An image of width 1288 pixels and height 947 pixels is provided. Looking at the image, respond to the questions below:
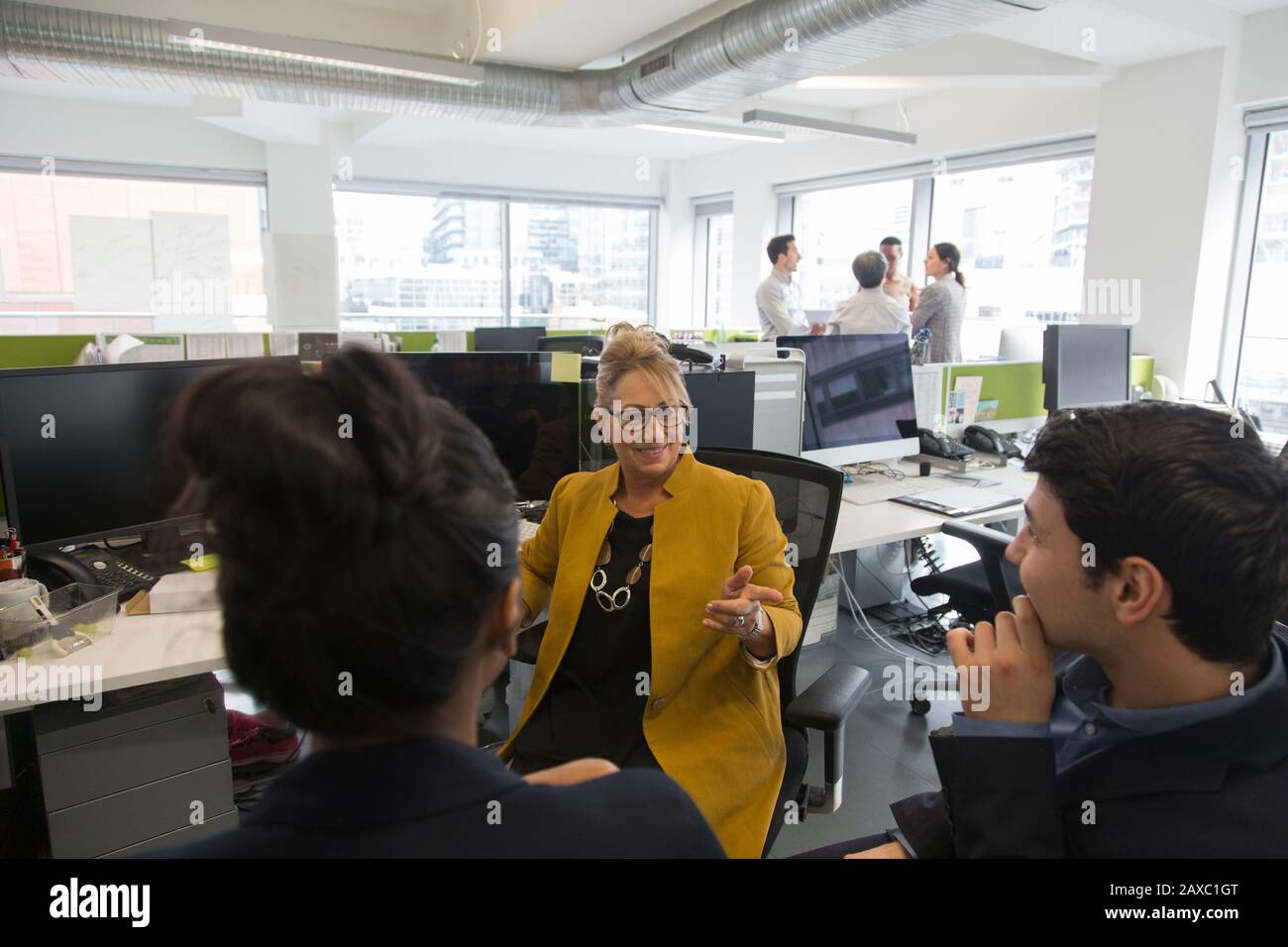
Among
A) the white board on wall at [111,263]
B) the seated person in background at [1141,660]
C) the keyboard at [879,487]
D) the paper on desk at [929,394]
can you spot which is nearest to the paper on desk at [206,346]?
the keyboard at [879,487]

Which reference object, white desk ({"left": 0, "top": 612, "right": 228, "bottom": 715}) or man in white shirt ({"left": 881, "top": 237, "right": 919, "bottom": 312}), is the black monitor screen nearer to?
white desk ({"left": 0, "top": 612, "right": 228, "bottom": 715})

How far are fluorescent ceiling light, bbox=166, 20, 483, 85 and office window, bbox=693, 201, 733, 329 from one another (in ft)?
16.0

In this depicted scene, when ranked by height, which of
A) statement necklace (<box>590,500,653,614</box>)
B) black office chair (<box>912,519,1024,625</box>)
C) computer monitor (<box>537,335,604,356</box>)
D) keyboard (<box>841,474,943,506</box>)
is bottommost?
black office chair (<box>912,519,1024,625</box>)

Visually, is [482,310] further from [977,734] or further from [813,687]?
[977,734]

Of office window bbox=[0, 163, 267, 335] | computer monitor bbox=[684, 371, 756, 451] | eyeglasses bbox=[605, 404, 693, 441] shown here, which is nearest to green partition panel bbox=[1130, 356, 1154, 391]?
computer monitor bbox=[684, 371, 756, 451]

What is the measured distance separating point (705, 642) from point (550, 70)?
4703 mm

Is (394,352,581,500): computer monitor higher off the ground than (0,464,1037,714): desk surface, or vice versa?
(394,352,581,500): computer monitor

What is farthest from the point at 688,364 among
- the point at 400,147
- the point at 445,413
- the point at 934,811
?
the point at 400,147

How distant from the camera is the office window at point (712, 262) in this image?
8.98 meters

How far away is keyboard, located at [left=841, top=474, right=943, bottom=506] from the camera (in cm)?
283

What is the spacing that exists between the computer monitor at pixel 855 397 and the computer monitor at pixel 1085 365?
2.43ft

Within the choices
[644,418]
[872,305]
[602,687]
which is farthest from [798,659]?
[872,305]

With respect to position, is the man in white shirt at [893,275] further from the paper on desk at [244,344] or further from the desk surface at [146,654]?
the desk surface at [146,654]
